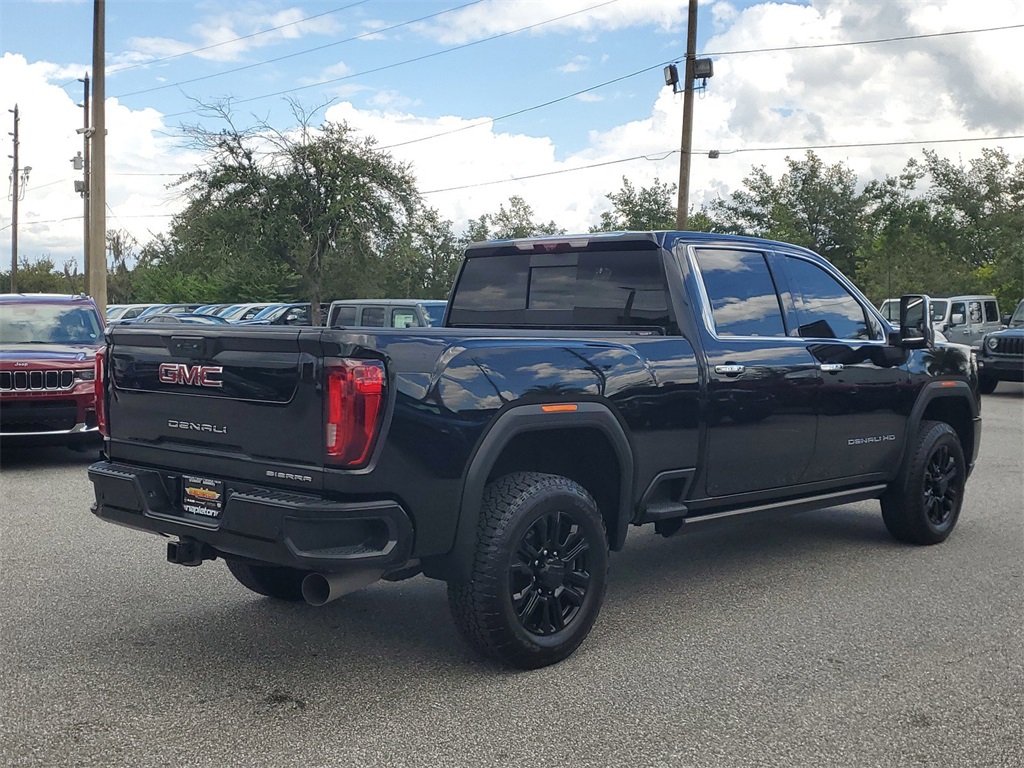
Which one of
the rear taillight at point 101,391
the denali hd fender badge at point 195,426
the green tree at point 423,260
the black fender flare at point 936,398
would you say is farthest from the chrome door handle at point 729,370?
the green tree at point 423,260

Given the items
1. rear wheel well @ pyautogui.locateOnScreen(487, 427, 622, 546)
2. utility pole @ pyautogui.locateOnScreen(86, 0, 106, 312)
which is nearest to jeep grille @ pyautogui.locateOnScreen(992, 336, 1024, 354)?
utility pole @ pyautogui.locateOnScreen(86, 0, 106, 312)

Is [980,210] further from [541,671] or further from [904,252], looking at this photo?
[541,671]

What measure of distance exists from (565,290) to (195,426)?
2.25 meters

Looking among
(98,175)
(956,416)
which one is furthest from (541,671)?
(98,175)

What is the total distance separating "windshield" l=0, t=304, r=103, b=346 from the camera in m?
11.1

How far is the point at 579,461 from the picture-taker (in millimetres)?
5109

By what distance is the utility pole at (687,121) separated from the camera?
25.2 m

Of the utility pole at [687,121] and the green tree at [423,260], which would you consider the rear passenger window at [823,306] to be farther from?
the green tree at [423,260]

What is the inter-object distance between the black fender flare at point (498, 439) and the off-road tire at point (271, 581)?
4.65 ft

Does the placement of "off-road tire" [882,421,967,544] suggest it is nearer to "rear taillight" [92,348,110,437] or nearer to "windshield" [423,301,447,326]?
"rear taillight" [92,348,110,437]

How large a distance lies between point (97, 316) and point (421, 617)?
25.3ft

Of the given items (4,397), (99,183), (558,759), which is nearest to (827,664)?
(558,759)

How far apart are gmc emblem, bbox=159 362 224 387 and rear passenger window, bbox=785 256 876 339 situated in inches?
131

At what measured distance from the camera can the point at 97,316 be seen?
11.7m
